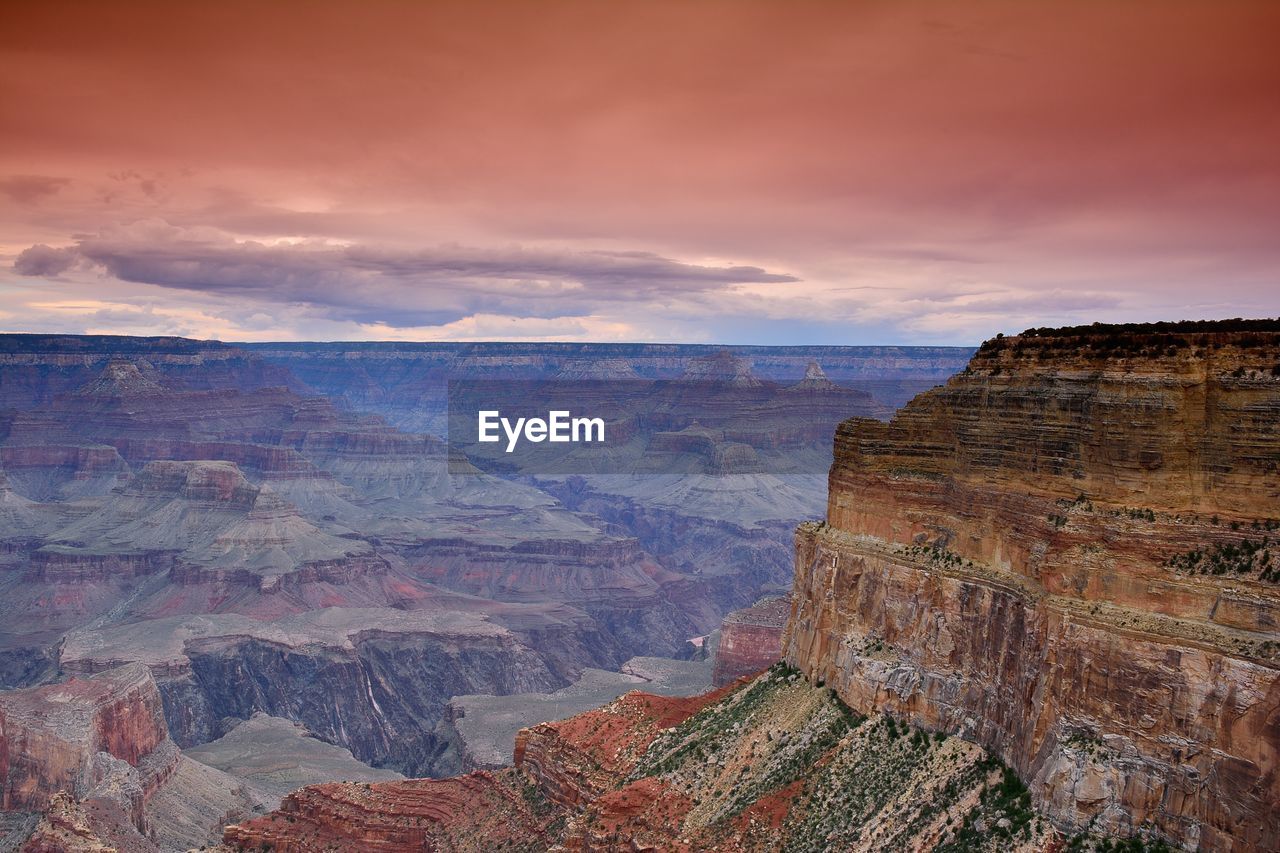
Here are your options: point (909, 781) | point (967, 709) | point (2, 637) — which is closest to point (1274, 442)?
point (967, 709)

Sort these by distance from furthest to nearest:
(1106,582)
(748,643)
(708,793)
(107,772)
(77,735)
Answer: (748,643) → (107,772) → (77,735) → (708,793) → (1106,582)

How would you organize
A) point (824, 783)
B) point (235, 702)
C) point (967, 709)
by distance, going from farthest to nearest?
point (235, 702), point (824, 783), point (967, 709)

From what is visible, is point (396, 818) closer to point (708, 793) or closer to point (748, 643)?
point (708, 793)

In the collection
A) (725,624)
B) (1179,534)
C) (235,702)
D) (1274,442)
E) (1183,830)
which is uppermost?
(1274,442)

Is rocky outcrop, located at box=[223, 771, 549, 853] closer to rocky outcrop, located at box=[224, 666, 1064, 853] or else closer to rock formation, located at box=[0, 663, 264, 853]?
rocky outcrop, located at box=[224, 666, 1064, 853]

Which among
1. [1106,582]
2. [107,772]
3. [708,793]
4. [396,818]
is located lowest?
[107,772]

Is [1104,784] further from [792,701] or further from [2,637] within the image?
[2,637]

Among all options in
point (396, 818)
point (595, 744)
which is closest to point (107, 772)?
point (396, 818)
